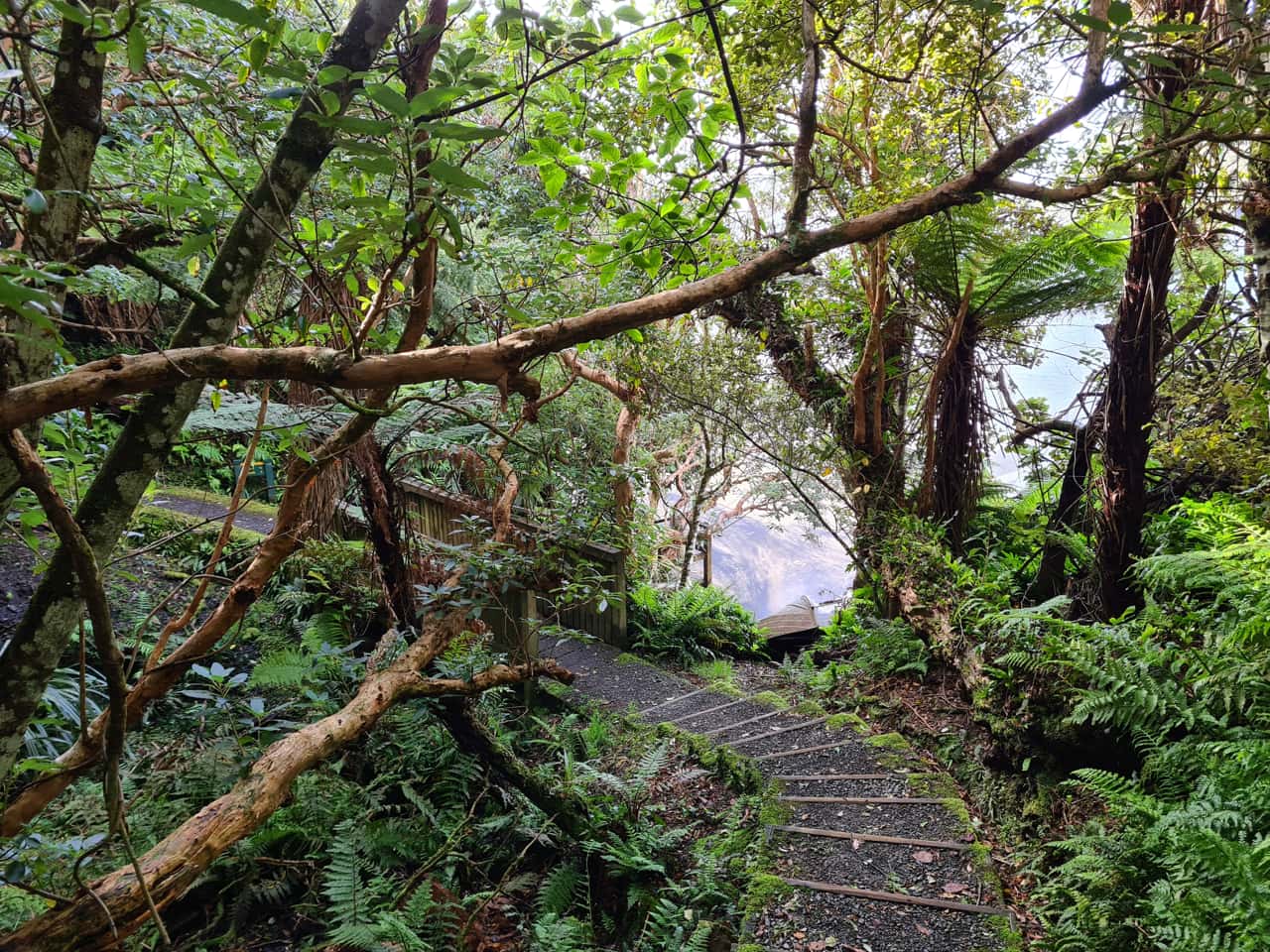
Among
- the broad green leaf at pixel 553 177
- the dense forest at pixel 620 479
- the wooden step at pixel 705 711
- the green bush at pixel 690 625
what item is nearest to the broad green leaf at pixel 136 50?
the dense forest at pixel 620 479

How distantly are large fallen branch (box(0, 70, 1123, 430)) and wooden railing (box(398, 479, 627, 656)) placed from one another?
287 centimetres

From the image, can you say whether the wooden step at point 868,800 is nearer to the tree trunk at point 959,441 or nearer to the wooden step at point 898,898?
the wooden step at point 898,898

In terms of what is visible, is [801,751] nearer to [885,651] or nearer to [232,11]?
[885,651]

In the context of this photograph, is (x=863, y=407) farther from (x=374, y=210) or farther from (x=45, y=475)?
(x=45, y=475)

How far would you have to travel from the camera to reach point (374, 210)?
167 cm

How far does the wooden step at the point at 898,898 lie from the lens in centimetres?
318

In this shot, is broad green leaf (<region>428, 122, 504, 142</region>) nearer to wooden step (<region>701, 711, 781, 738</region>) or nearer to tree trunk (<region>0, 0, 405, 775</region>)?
tree trunk (<region>0, 0, 405, 775</region>)

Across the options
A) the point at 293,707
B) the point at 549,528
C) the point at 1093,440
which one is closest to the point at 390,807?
the point at 293,707

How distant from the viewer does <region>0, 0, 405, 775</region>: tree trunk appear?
5.23 ft

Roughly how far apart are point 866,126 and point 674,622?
5254 millimetres

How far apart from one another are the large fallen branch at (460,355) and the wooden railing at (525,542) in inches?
113

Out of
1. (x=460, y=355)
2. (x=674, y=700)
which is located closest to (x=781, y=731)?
(x=674, y=700)

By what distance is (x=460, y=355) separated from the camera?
1.45 meters

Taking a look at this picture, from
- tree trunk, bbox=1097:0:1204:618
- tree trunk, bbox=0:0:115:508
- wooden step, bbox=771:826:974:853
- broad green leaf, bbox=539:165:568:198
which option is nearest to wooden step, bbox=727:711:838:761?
wooden step, bbox=771:826:974:853
